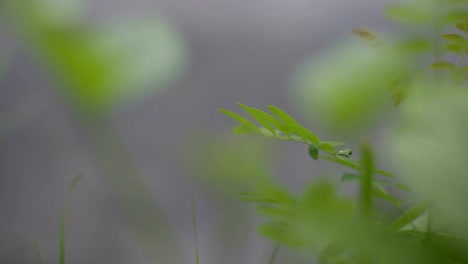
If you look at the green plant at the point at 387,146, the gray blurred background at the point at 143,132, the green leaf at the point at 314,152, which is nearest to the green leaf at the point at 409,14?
the green plant at the point at 387,146

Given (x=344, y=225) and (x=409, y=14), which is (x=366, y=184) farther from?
(x=409, y=14)

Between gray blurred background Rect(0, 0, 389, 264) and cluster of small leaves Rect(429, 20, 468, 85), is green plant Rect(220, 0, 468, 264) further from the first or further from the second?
gray blurred background Rect(0, 0, 389, 264)

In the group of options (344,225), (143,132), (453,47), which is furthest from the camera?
(143,132)

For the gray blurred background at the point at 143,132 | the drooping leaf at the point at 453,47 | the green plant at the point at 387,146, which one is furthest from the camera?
the gray blurred background at the point at 143,132

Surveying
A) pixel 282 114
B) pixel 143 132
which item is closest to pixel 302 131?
pixel 282 114

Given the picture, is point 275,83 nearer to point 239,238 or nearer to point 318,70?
point 239,238

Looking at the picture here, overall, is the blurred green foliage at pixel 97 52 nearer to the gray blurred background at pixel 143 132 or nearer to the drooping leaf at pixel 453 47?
the drooping leaf at pixel 453 47

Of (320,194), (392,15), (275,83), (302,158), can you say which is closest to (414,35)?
(392,15)

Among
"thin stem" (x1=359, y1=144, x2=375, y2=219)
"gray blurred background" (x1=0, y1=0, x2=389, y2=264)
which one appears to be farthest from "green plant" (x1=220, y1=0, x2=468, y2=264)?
"gray blurred background" (x1=0, y1=0, x2=389, y2=264)
